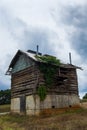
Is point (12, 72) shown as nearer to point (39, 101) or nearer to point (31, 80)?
point (31, 80)

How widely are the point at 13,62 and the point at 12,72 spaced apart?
4.94 ft

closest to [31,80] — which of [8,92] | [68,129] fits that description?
[68,129]

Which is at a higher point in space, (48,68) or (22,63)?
(22,63)

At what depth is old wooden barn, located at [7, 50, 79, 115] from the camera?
29.3 m

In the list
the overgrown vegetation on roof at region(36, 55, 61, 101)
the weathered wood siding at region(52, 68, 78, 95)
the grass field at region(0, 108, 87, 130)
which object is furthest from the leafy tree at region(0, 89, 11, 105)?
the grass field at region(0, 108, 87, 130)

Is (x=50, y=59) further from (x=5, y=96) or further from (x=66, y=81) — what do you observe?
(x=5, y=96)

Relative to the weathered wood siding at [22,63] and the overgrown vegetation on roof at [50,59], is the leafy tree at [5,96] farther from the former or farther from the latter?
the overgrown vegetation on roof at [50,59]

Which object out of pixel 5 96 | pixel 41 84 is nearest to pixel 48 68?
pixel 41 84

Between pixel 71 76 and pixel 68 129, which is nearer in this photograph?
pixel 68 129

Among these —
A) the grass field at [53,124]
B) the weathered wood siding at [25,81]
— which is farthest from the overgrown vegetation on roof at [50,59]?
the grass field at [53,124]

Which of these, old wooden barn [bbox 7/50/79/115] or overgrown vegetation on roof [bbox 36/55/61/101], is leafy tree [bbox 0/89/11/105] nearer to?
old wooden barn [bbox 7/50/79/115]

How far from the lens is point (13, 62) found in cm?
3584

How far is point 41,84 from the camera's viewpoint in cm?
2956

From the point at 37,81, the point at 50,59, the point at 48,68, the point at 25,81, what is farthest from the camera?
the point at 25,81
